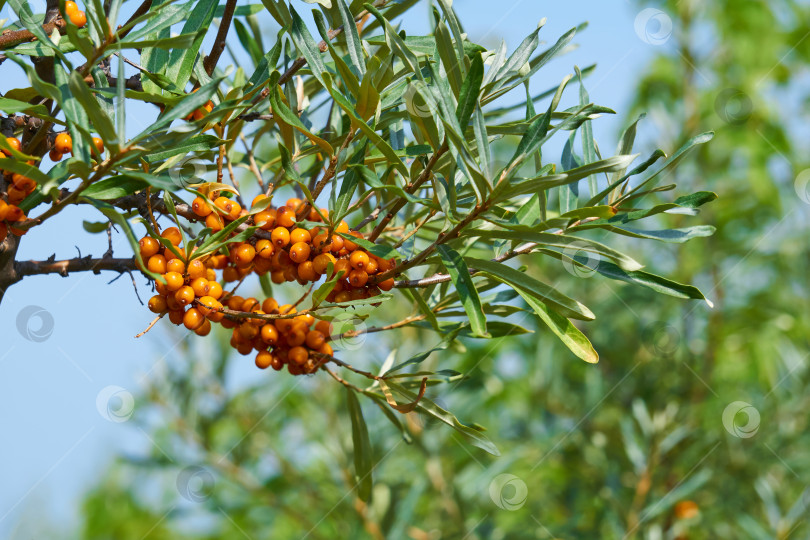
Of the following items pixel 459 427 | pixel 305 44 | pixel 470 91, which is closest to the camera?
pixel 470 91

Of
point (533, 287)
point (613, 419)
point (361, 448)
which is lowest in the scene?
point (613, 419)

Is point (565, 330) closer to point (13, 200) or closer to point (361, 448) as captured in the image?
point (361, 448)

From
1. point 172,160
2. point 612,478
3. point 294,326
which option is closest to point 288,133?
point 172,160

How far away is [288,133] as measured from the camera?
2.86 ft

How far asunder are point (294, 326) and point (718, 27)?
7.52 ft

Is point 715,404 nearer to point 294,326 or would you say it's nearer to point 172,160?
point 294,326

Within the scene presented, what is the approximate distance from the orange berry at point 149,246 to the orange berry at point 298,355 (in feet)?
0.75

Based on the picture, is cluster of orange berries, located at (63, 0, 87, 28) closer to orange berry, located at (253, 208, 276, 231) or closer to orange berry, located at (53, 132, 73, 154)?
orange berry, located at (53, 132, 73, 154)

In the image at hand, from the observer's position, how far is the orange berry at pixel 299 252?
0.82 meters

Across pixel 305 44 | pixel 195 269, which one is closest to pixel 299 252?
pixel 195 269

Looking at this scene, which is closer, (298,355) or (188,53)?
(188,53)

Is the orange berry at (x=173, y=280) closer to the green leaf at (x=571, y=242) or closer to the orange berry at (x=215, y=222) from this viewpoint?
the orange berry at (x=215, y=222)

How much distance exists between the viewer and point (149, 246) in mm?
807

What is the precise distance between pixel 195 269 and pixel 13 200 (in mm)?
207
